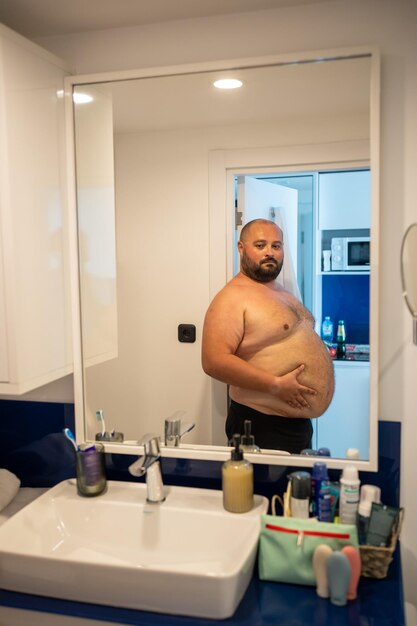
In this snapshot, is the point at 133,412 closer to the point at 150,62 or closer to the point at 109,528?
the point at 109,528

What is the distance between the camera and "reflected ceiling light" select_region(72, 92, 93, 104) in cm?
154

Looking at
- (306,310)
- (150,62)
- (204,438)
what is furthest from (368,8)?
(204,438)

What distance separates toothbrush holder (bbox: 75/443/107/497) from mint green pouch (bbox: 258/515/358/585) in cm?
50

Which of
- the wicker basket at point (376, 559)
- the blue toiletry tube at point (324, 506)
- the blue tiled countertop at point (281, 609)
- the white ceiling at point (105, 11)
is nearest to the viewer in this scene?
the blue tiled countertop at point (281, 609)

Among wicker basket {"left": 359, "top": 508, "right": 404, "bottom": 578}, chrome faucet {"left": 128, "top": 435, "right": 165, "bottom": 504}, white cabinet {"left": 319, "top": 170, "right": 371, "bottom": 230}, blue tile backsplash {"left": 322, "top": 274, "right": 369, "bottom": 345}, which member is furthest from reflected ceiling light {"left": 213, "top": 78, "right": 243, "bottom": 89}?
wicker basket {"left": 359, "top": 508, "right": 404, "bottom": 578}

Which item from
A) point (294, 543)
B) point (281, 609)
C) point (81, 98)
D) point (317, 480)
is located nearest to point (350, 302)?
point (317, 480)

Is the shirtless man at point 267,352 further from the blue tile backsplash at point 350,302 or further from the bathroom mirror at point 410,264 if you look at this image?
the bathroom mirror at point 410,264

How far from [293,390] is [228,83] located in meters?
0.85

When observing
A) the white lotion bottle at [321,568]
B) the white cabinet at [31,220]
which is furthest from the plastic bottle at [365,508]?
the white cabinet at [31,220]

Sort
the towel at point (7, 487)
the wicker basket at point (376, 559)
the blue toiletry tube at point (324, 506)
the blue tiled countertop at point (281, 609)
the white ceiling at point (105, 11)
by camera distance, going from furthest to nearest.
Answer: the towel at point (7, 487) → the white ceiling at point (105, 11) → the blue toiletry tube at point (324, 506) → the wicker basket at point (376, 559) → the blue tiled countertop at point (281, 609)

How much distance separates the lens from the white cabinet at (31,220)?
132 cm

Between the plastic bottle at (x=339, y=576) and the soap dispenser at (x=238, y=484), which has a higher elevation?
the soap dispenser at (x=238, y=484)

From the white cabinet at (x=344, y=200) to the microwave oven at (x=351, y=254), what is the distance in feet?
0.11

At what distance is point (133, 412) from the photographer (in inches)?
62.2
